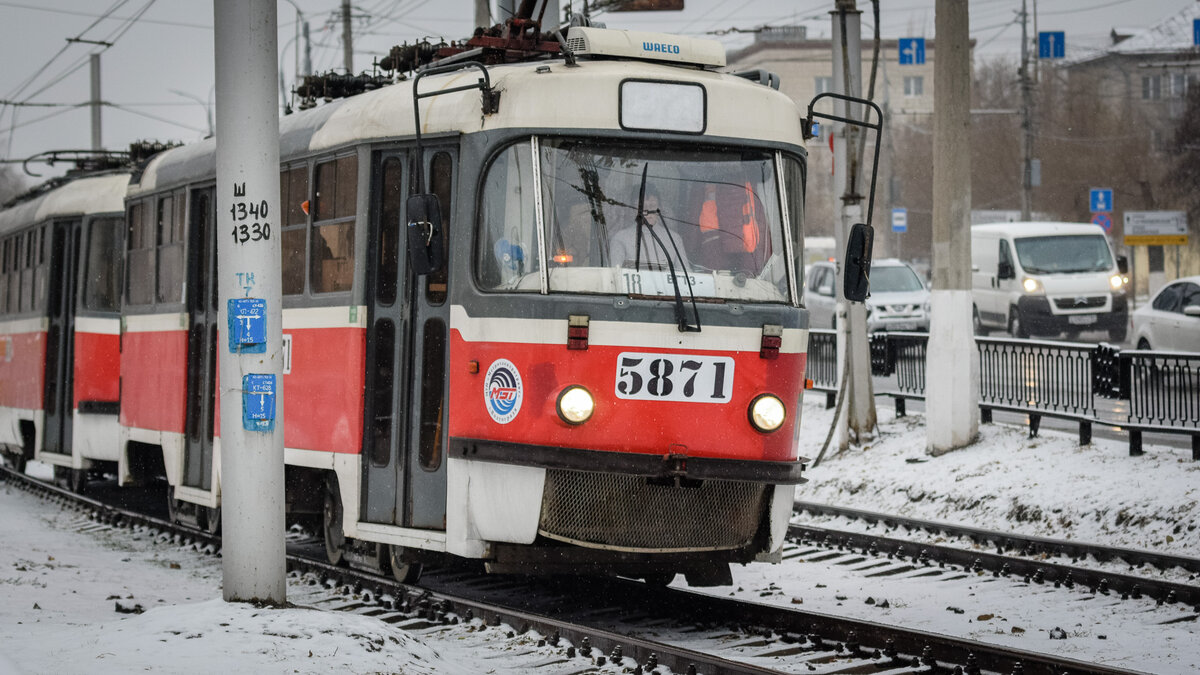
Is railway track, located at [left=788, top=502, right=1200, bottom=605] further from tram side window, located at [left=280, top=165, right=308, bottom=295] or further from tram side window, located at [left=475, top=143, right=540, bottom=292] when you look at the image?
tram side window, located at [left=280, top=165, right=308, bottom=295]

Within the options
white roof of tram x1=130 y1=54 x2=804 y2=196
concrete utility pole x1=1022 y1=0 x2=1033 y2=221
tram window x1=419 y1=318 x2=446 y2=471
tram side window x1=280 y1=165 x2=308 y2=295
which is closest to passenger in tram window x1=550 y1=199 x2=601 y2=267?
white roof of tram x1=130 y1=54 x2=804 y2=196

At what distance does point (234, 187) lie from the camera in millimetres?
7695

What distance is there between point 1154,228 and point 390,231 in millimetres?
27511

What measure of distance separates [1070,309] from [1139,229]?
6.67 m

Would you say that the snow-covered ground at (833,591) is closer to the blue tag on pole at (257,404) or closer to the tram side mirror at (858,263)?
the blue tag on pole at (257,404)

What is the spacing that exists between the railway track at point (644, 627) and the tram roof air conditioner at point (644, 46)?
3.30 m

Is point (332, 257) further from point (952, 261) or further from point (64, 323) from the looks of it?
point (64, 323)

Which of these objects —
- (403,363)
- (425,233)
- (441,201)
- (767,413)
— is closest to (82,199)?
(403,363)

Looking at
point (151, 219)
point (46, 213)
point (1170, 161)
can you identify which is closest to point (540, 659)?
point (151, 219)

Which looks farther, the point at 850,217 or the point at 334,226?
the point at 850,217

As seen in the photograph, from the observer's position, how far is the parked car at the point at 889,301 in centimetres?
2795

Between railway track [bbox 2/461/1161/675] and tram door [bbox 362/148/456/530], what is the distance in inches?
27.4

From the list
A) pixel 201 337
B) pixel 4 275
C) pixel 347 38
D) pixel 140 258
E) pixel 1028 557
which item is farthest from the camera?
pixel 347 38

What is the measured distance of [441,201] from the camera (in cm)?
881
